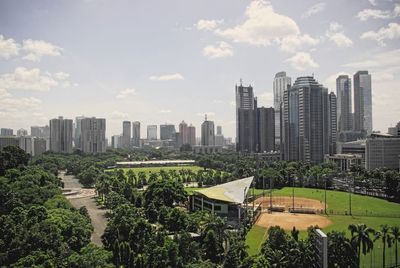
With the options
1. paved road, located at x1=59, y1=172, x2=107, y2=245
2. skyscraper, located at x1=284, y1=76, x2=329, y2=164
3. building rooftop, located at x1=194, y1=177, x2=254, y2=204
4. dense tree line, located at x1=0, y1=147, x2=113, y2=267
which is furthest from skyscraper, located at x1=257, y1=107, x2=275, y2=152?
dense tree line, located at x1=0, y1=147, x2=113, y2=267

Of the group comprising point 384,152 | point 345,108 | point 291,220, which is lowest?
point 291,220

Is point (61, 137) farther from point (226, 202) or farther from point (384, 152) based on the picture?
point (226, 202)

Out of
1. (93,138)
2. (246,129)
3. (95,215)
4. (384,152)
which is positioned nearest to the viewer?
(95,215)

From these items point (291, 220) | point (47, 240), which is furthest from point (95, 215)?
point (291, 220)

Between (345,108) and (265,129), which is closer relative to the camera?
(265,129)

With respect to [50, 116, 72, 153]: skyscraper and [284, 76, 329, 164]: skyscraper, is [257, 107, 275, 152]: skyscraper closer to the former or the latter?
[284, 76, 329, 164]: skyscraper

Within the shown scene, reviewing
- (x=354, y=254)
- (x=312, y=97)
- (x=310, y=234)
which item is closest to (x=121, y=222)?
(x=310, y=234)
